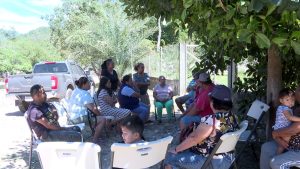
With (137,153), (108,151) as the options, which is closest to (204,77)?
(108,151)

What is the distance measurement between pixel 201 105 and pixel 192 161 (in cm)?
258

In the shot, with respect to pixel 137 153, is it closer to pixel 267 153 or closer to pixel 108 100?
pixel 267 153

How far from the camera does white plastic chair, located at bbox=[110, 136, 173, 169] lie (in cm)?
344

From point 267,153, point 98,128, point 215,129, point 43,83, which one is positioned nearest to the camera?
point 215,129

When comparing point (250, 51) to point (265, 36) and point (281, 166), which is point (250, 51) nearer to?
point (281, 166)

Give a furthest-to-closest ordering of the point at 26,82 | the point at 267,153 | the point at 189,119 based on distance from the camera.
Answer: the point at 26,82
the point at 189,119
the point at 267,153

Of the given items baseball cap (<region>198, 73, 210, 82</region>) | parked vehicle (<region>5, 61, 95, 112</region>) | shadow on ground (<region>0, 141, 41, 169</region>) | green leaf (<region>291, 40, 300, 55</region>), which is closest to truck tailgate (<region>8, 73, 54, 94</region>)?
parked vehicle (<region>5, 61, 95, 112</region>)

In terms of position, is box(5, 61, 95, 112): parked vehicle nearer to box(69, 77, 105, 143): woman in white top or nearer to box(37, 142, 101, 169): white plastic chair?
box(69, 77, 105, 143): woman in white top

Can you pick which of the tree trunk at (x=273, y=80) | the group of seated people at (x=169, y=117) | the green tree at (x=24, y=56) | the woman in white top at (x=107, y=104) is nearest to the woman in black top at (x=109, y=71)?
the group of seated people at (x=169, y=117)

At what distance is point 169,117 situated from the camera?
33.7ft

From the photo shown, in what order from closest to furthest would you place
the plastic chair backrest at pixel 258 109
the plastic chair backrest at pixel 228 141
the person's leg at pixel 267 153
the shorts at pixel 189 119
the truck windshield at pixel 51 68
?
the plastic chair backrest at pixel 228 141 < the person's leg at pixel 267 153 < the plastic chair backrest at pixel 258 109 < the shorts at pixel 189 119 < the truck windshield at pixel 51 68

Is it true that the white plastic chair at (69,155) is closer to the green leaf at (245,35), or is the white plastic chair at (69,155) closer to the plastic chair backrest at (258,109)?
the green leaf at (245,35)

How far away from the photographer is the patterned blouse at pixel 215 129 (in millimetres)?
3920

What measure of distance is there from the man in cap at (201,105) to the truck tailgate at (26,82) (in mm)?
6706
